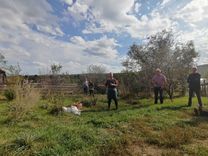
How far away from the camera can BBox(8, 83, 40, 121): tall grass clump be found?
884 cm

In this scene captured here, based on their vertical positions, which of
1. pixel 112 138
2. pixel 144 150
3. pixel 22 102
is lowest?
pixel 144 150

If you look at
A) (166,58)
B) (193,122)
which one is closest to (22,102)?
(193,122)

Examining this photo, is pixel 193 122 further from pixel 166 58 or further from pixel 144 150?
pixel 166 58

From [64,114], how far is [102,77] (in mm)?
21214

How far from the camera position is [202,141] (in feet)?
21.5

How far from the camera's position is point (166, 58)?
18469mm

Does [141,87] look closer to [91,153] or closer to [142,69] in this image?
[142,69]

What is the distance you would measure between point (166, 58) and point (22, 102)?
11990 mm

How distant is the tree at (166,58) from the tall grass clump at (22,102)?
10.1 meters

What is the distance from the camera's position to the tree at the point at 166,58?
1844 centimetres

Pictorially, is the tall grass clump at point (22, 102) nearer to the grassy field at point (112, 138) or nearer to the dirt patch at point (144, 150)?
the grassy field at point (112, 138)

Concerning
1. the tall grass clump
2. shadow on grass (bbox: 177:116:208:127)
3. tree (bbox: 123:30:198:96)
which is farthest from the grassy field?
tree (bbox: 123:30:198:96)

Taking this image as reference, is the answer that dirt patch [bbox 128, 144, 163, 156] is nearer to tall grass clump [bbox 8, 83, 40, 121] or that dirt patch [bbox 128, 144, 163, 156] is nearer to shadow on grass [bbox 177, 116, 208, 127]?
shadow on grass [bbox 177, 116, 208, 127]

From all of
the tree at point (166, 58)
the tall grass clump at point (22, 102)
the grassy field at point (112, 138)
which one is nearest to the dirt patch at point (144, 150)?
the grassy field at point (112, 138)
